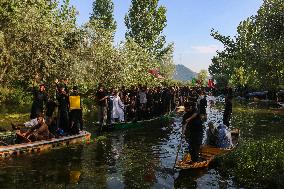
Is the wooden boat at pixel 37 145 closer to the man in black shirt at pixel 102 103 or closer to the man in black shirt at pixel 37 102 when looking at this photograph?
the man in black shirt at pixel 37 102

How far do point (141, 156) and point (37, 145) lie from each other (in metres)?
4.25

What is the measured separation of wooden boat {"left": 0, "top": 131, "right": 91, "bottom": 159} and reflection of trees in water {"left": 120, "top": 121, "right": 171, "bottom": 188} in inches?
90.9

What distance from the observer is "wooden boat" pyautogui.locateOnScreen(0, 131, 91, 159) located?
15.3 meters

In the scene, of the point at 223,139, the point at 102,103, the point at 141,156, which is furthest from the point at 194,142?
the point at 102,103

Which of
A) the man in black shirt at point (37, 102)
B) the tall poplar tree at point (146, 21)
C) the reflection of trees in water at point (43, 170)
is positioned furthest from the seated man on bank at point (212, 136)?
the tall poplar tree at point (146, 21)

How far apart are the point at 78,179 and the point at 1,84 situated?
73.5 feet

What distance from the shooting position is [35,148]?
16500 millimetres

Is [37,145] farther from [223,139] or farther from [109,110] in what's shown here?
[109,110]

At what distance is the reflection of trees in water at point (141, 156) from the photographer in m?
13.1

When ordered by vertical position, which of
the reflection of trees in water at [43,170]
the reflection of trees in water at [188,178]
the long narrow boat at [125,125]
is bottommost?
the reflection of trees in water at [188,178]

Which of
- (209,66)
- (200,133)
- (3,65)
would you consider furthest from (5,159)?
(209,66)

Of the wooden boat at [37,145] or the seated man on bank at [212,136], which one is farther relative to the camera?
the seated man on bank at [212,136]

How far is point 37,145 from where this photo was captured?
16531 millimetres

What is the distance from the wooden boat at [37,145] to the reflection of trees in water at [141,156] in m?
2.31
